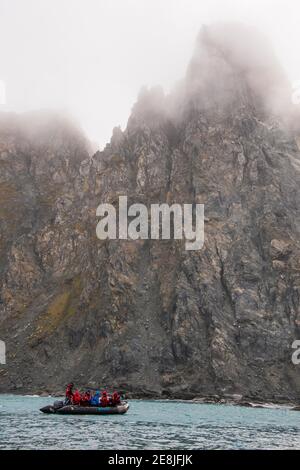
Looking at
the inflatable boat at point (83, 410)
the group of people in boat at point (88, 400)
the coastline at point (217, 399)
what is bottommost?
the coastline at point (217, 399)

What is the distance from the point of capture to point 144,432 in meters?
76.0

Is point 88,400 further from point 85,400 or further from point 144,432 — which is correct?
point 144,432

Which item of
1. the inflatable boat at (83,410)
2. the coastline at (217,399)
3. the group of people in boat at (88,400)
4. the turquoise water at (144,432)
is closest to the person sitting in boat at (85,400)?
the group of people in boat at (88,400)

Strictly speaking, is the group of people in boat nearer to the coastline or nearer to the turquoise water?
the turquoise water

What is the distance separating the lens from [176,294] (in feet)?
653

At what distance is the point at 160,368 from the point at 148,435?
113 m

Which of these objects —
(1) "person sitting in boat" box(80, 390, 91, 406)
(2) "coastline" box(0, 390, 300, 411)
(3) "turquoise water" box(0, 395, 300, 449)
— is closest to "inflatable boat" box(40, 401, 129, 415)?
(1) "person sitting in boat" box(80, 390, 91, 406)

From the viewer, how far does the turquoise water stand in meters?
63.0

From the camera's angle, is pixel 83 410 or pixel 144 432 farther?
pixel 83 410

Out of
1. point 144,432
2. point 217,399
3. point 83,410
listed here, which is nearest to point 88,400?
point 83,410

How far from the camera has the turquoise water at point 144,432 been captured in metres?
63.0

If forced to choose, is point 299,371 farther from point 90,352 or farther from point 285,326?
point 90,352

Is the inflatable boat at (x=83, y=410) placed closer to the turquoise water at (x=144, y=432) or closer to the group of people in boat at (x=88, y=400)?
the group of people in boat at (x=88, y=400)
